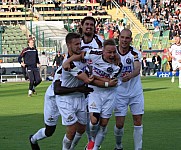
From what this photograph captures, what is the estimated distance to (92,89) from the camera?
10469 mm

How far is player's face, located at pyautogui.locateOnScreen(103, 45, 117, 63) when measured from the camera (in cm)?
1064

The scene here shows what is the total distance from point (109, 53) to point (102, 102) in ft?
2.63

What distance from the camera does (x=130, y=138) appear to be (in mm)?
13664

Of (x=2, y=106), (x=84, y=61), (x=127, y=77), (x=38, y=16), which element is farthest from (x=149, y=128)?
(x=38, y=16)

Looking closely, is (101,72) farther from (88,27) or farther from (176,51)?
(176,51)

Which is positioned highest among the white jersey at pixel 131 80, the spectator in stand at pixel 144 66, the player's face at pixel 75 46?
the player's face at pixel 75 46

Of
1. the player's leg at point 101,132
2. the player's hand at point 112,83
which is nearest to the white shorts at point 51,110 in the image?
the player's leg at point 101,132

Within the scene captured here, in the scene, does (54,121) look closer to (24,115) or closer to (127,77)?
(127,77)

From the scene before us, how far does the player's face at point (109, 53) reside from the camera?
10.6 metres

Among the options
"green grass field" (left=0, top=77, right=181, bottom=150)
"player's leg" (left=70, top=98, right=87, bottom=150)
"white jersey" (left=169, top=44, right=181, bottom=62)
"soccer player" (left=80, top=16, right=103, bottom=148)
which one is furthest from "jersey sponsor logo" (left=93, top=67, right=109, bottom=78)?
"white jersey" (left=169, top=44, right=181, bottom=62)

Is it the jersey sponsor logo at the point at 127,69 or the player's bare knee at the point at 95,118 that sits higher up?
the jersey sponsor logo at the point at 127,69

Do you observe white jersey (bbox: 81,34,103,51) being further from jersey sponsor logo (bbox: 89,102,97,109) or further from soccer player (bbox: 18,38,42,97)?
soccer player (bbox: 18,38,42,97)

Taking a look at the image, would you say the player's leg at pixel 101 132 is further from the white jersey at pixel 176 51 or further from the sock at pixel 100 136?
the white jersey at pixel 176 51

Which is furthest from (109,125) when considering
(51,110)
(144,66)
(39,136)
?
(144,66)
